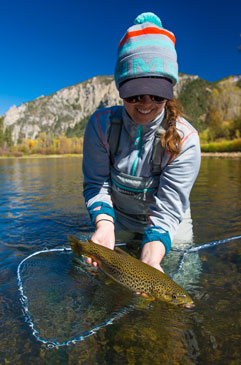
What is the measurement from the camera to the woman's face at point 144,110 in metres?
2.33

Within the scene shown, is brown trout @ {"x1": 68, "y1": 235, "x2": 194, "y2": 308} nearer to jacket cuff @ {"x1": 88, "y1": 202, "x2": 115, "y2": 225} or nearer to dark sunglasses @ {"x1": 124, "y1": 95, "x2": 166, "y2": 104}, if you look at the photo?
jacket cuff @ {"x1": 88, "y1": 202, "x2": 115, "y2": 225}

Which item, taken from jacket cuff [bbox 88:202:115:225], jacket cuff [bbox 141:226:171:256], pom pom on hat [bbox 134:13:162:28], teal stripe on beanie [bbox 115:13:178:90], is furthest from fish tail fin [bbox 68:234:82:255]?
pom pom on hat [bbox 134:13:162:28]

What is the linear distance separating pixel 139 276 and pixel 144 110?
145 cm

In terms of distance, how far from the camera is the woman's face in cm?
233

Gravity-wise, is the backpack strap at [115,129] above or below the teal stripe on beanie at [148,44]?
below

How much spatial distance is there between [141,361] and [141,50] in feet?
7.64

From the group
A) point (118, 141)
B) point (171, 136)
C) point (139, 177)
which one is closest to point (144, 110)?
point (171, 136)

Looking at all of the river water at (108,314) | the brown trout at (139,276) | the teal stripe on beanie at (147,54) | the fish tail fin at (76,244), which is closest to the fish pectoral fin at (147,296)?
the brown trout at (139,276)

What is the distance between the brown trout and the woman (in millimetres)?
239

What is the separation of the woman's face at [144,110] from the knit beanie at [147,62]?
0.44 feet

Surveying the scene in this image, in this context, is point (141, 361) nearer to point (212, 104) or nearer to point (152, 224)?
point (152, 224)

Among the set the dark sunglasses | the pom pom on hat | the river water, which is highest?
the pom pom on hat

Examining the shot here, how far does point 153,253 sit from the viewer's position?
93.0 inches

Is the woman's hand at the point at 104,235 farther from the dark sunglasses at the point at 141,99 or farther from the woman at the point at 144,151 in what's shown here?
the dark sunglasses at the point at 141,99
